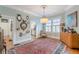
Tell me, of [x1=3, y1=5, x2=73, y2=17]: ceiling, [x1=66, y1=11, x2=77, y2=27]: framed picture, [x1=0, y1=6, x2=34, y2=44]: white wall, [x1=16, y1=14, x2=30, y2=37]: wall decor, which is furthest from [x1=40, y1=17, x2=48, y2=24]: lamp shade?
[x1=66, y1=11, x2=77, y2=27]: framed picture

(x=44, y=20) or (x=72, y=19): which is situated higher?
(x=72, y=19)

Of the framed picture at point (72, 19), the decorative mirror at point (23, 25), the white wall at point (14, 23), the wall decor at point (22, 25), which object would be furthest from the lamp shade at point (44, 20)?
the framed picture at point (72, 19)

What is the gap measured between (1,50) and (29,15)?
1.72m

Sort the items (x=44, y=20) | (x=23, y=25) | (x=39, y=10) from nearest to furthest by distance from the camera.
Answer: (x=44, y=20), (x=39, y=10), (x=23, y=25)

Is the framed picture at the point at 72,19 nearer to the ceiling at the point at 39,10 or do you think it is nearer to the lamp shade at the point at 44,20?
the ceiling at the point at 39,10

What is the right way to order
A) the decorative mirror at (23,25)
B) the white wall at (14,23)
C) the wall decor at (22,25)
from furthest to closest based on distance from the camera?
the decorative mirror at (23,25), the wall decor at (22,25), the white wall at (14,23)

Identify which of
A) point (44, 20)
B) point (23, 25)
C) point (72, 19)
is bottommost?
point (23, 25)

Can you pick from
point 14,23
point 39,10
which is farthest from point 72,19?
point 14,23

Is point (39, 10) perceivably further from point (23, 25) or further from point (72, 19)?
point (72, 19)

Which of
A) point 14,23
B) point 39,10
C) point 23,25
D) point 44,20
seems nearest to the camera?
point 44,20

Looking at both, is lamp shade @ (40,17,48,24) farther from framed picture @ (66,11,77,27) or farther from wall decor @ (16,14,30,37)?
framed picture @ (66,11,77,27)
